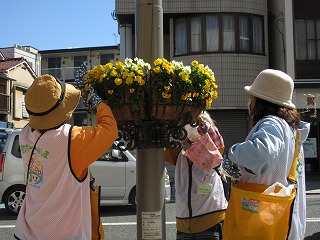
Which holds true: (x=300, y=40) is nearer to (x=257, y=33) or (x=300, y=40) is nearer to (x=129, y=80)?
(x=257, y=33)

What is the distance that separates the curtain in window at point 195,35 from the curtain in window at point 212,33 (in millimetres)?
319

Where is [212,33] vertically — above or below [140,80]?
above

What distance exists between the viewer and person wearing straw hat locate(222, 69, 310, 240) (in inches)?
92.7

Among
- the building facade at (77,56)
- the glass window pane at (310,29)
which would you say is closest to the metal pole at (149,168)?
the glass window pane at (310,29)

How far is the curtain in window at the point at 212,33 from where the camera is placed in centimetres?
1672

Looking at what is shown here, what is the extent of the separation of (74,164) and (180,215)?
1147 mm

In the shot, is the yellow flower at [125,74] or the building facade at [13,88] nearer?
the yellow flower at [125,74]

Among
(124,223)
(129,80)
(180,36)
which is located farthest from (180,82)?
(180,36)

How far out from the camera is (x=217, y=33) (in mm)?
16734

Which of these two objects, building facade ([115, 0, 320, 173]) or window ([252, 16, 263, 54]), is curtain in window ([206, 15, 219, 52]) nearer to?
building facade ([115, 0, 320, 173])

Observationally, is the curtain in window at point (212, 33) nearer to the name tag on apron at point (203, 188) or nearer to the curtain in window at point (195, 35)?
the curtain in window at point (195, 35)

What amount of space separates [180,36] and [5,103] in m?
17.2

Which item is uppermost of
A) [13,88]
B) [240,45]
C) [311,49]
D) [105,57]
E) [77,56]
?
[77,56]

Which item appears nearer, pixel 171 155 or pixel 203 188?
pixel 203 188
